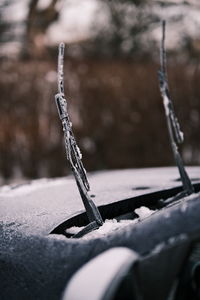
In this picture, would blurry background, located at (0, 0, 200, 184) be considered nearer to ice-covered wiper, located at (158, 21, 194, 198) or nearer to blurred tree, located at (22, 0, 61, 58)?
blurred tree, located at (22, 0, 61, 58)

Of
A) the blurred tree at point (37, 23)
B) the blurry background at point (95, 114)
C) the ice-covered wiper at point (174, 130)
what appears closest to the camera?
the ice-covered wiper at point (174, 130)

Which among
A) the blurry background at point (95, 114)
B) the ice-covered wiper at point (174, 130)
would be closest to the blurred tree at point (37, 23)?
the blurry background at point (95, 114)

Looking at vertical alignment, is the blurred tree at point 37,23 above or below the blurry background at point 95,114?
above

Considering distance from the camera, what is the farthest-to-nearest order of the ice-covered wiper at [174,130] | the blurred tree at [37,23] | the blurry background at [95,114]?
the blurred tree at [37,23], the blurry background at [95,114], the ice-covered wiper at [174,130]

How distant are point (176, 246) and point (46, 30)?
13998 millimetres

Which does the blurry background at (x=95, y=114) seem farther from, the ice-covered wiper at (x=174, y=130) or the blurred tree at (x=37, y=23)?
the ice-covered wiper at (x=174, y=130)

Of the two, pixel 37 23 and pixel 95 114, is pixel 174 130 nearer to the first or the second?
pixel 95 114

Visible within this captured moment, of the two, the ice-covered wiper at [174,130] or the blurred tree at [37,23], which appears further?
the blurred tree at [37,23]

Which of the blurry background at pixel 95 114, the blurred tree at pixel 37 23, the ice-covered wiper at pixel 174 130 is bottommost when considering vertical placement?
the blurry background at pixel 95 114

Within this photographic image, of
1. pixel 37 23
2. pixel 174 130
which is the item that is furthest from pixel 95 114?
pixel 174 130

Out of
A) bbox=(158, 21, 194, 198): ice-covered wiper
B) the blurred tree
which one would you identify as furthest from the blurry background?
bbox=(158, 21, 194, 198): ice-covered wiper

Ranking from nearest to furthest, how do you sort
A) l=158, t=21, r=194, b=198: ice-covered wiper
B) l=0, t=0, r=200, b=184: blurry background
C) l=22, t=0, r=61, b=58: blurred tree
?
1. l=158, t=21, r=194, b=198: ice-covered wiper
2. l=0, t=0, r=200, b=184: blurry background
3. l=22, t=0, r=61, b=58: blurred tree

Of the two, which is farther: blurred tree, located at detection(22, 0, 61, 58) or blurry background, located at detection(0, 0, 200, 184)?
blurred tree, located at detection(22, 0, 61, 58)

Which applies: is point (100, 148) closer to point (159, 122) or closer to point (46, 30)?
point (159, 122)
